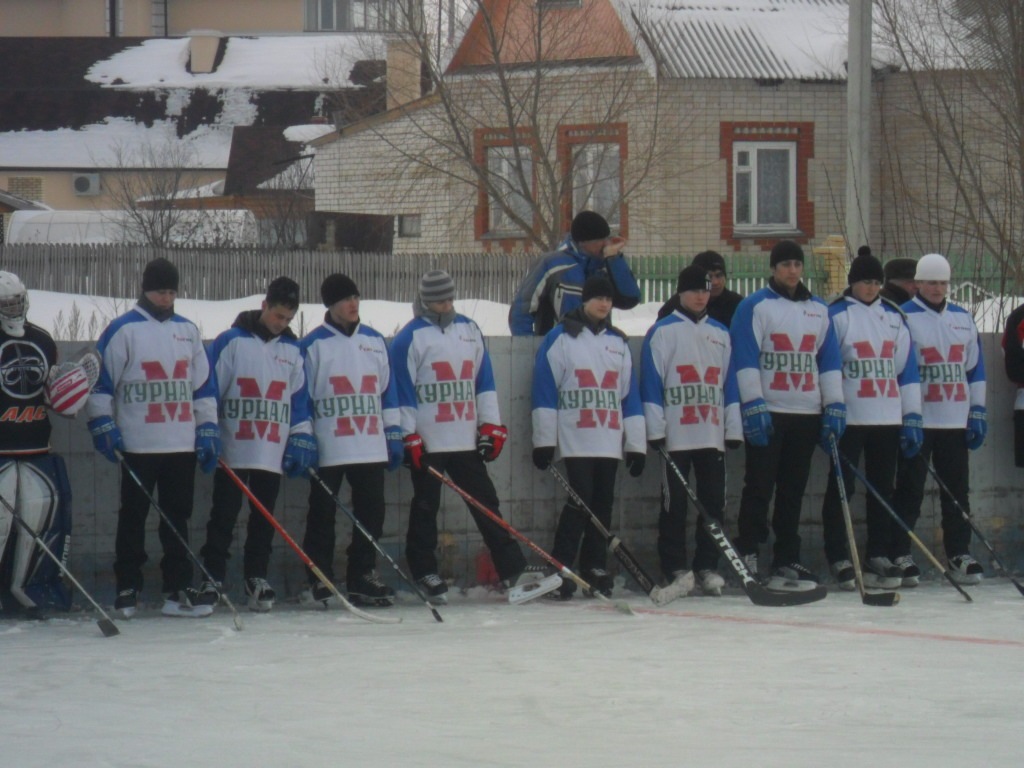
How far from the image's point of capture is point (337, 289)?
8.38 metres

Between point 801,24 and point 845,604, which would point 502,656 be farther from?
point 801,24

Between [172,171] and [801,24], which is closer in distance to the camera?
[801,24]

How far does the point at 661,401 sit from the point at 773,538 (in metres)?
1.22

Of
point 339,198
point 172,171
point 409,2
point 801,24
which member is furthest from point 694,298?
point 172,171

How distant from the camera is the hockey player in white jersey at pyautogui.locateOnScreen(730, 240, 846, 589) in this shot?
29.0 feet

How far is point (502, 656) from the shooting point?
22.0 feet

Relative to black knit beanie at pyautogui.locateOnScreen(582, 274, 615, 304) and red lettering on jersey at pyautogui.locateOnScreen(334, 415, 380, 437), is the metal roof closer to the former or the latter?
black knit beanie at pyautogui.locateOnScreen(582, 274, 615, 304)

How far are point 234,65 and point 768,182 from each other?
2903 cm

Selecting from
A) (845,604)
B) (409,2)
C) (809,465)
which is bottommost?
(845,604)

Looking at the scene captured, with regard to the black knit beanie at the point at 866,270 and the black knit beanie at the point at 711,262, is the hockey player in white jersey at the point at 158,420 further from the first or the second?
the black knit beanie at the point at 866,270

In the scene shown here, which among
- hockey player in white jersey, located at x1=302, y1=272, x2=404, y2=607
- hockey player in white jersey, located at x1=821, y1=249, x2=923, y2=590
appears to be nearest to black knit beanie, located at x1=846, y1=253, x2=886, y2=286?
hockey player in white jersey, located at x1=821, y1=249, x2=923, y2=590

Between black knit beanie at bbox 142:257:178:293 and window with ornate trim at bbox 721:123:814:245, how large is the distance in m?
17.1

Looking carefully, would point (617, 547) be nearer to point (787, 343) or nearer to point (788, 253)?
point (787, 343)

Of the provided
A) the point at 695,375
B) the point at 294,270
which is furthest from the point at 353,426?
the point at 294,270
